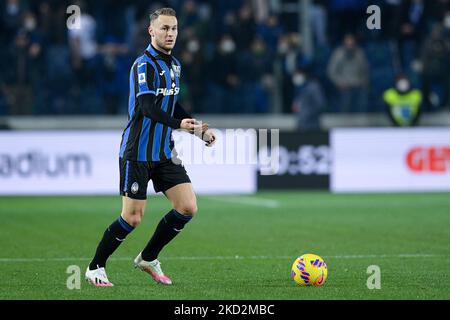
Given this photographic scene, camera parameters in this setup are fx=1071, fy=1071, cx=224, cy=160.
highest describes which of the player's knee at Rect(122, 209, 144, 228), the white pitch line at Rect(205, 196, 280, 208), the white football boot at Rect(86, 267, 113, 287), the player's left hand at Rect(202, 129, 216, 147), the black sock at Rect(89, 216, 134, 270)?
the player's left hand at Rect(202, 129, 216, 147)

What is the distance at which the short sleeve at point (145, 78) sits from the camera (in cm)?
923

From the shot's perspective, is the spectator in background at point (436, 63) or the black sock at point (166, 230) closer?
the black sock at point (166, 230)

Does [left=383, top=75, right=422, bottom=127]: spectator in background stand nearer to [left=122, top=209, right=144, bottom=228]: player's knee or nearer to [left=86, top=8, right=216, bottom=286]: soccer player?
[left=86, top=8, right=216, bottom=286]: soccer player

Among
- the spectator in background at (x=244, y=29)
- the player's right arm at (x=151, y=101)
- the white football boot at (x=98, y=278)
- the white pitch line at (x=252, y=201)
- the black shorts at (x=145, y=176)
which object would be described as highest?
the spectator in background at (x=244, y=29)

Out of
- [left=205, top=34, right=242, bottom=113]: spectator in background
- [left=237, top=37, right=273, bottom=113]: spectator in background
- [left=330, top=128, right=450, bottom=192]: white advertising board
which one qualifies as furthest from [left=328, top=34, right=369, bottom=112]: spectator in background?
[left=330, top=128, right=450, bottom=192]: white advertising board

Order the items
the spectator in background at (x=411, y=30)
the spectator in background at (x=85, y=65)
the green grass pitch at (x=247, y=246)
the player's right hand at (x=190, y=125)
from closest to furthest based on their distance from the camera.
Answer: the player's right hand at (x=190, y=125), the green grass pitch at (x=247, y=246), the spectator in background at (x=85, y=65), the spectator in background at (x=411, y=30)

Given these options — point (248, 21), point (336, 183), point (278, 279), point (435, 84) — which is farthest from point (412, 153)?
point (278, 279)

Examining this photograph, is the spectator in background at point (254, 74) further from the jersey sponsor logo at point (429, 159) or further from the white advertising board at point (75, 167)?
the jersey sponsor logo at point (429, 159)

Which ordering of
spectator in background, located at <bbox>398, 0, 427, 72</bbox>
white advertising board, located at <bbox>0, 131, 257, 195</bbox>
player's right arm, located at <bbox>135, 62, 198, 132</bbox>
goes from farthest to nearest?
spectator in background, located at <bbox>398, 0, 427, 72</bbox> < white advertising board, located at <bbox>0, 131, 257, 195</bbox> < player's right arm, located at <bbox>135, 62, 198, 132</bbox>

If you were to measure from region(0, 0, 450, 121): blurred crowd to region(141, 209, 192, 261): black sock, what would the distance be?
12292 mm

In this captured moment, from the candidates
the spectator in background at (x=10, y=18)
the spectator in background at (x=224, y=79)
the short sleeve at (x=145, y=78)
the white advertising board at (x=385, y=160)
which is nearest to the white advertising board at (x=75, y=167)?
the white advertising board at (x=385, y=160)

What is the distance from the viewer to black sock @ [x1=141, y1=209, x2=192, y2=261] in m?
9.63

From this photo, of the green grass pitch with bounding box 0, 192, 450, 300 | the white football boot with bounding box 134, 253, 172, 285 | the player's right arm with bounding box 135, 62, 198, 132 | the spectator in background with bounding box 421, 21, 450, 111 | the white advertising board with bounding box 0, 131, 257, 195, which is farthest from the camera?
the spectator in background with bounding box 421, 21, 450, 111

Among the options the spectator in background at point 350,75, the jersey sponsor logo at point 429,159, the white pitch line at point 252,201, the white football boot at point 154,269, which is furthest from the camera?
the spectator in background at point 350,75
